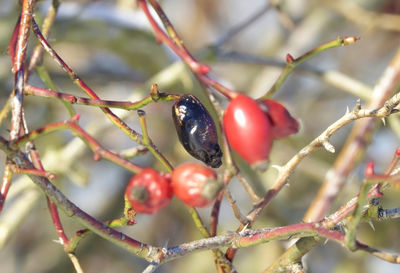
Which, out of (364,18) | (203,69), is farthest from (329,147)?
(364,18)

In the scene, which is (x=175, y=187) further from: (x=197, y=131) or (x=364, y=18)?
(x=364, y=18)

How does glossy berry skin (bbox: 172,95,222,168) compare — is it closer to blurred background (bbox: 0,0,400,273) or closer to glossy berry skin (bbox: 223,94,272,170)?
glossy berry skin (bbox: 223,94,272,170)

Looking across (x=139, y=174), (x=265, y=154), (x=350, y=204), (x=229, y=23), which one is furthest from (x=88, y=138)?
(x=229, y=23)

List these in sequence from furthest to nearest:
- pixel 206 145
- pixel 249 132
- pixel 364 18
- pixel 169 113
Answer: pixel 169 113 → pixel 364 18 → pixel 206 145 → pixel 249 132

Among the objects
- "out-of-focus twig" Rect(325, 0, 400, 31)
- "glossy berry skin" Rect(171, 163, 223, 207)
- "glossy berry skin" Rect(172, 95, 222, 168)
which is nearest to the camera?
"glossy berry skin" Rect(171, 163, 223, 207)

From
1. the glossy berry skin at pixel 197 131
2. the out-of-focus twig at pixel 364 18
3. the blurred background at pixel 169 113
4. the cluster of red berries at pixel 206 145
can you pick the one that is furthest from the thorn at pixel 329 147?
the out-of-focus twig at pixel 364 18

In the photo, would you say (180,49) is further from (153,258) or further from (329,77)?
(329,77)

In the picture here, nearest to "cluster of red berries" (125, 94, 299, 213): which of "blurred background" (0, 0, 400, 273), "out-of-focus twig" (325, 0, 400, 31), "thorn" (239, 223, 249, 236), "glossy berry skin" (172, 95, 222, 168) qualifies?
"glossy berry skin" (172, 95, 222, 168)
